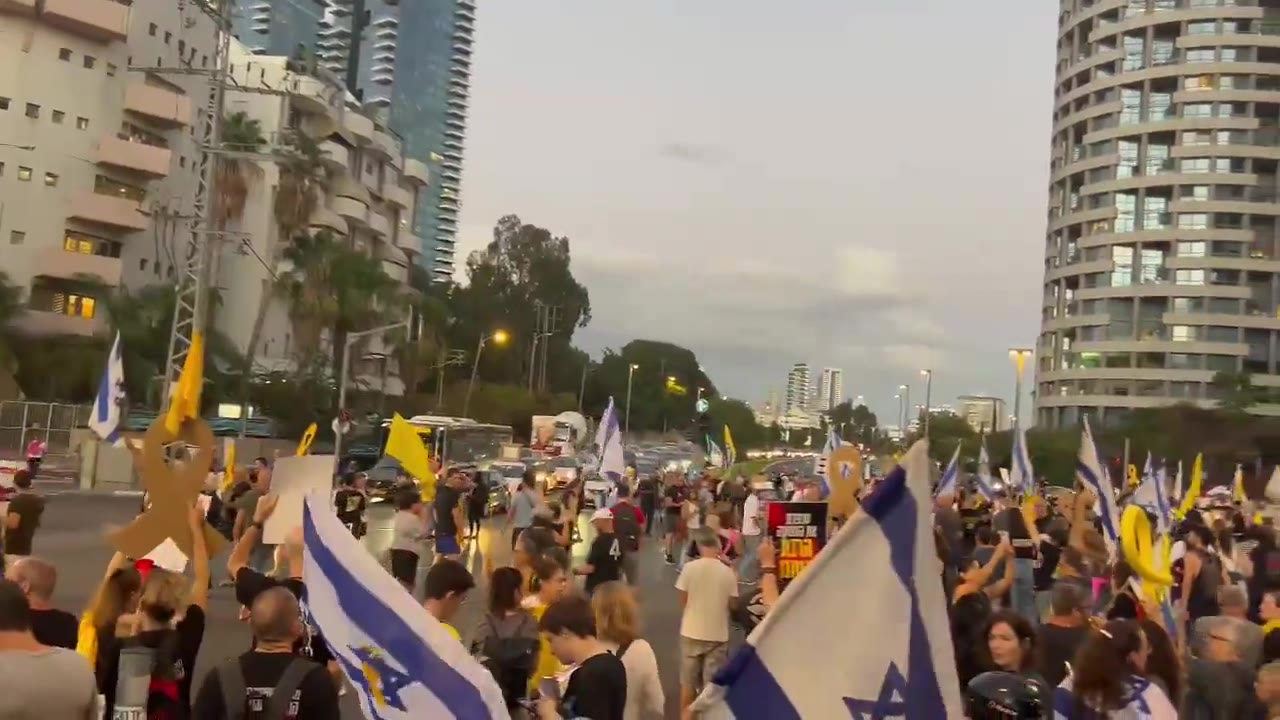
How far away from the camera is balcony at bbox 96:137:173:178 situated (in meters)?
54.5

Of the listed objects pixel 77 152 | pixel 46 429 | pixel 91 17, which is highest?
pixel 91 17

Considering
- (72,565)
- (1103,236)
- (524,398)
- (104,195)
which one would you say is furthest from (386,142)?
(72,565)

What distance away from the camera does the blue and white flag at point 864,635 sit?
3.26 meters

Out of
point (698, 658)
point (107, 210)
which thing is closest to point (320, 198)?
point (107, 210)

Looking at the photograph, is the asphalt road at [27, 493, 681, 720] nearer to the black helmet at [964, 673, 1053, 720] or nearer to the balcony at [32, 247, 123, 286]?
the black helmet at [964, 673, 1053, 720]

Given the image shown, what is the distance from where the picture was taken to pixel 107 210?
54.6 meters

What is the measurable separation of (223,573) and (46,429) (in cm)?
2781

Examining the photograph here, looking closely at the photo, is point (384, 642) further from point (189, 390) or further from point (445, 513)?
point (445, 513)

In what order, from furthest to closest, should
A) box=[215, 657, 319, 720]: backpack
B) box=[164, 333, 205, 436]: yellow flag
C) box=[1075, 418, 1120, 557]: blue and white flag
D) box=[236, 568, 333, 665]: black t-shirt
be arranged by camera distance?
box=[1075, 418, 1120, 557]: blue and white flag, box=[164, 333, 205, 436]: yellow flag, box=[236, 568, 333, 665]: black t-shirt, box=[215, 657, 319, 720]: backpack

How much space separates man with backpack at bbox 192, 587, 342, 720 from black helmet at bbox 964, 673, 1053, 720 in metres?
2.29

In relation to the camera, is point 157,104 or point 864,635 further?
point 157,104

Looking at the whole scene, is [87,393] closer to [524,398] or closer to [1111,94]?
[524,398]

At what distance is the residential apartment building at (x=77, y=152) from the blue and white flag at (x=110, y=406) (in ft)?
122

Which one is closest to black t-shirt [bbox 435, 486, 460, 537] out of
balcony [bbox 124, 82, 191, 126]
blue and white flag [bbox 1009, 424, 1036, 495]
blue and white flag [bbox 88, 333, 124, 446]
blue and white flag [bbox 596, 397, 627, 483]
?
blue and white flag [bbox 88, 333, 124, 446]
